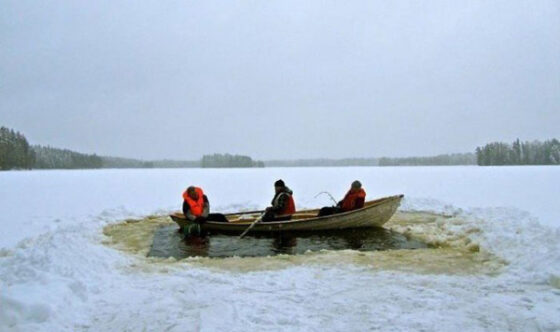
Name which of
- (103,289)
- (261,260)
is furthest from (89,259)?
(261,260)

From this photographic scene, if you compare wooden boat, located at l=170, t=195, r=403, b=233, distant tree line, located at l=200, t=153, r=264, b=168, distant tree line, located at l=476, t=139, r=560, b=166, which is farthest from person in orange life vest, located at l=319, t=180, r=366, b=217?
distant tree line, located at l=200, t=153, r=264, b=168

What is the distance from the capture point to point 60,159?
10162cm

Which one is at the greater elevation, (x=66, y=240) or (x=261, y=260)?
(x=66, y=240)

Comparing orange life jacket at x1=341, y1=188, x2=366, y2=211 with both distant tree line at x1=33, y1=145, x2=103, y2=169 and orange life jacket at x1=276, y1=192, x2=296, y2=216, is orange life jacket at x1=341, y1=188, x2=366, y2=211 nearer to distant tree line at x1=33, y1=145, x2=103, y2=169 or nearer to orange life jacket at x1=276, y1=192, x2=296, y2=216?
orange life jacket at x1=276, y1=192, x2=296, y2=216

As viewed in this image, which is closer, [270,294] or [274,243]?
[270,294]

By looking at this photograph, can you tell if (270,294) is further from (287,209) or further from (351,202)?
(351,202)

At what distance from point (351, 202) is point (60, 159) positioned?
348 feet

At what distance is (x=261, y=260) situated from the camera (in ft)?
24.4

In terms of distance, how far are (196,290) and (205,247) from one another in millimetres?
3891

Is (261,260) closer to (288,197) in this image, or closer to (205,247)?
(205,247)

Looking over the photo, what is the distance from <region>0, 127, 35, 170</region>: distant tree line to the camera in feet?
223

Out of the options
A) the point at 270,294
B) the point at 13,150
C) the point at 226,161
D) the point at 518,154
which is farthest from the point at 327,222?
the point at 226,161

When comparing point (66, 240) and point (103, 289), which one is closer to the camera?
point (103, 289)

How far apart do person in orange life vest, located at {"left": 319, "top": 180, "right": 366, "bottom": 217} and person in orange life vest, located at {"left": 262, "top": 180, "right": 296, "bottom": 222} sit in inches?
36.4
